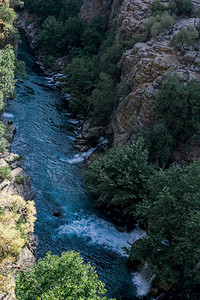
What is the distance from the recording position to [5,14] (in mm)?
38156

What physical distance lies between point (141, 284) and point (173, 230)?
4732mm

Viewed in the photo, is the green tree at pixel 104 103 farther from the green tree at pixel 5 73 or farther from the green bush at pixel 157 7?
the green bush at pixel 157 7

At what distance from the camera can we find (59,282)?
12.2 meters

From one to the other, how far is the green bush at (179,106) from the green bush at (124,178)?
14.4 feet

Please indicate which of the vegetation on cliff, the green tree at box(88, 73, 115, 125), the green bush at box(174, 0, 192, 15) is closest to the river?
the vegetation on cliff

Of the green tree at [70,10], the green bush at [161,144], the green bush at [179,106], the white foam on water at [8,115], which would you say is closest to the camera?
the green bush at [179,106]

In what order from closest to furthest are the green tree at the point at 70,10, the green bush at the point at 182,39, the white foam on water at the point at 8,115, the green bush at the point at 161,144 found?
the green bush at the point at 161,144
the green bush at the point at 182,39
the white foam on water at the point at 8,115
the green tree at the point at 70,10

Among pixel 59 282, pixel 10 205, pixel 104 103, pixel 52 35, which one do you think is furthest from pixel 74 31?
pixel 59 282

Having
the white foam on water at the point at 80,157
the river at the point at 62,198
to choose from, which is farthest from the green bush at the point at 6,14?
the white foam on water at the point at 80,157

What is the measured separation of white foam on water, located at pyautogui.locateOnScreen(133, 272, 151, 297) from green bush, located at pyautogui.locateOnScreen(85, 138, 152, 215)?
565cm

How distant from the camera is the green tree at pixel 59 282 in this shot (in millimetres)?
11644

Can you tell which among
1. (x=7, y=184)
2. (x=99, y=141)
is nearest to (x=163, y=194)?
(x=7, y=184)

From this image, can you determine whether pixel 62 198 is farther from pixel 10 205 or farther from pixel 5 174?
pixel 10 205

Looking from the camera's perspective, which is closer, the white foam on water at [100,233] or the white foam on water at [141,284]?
the white foam on water at [141,284]
